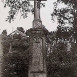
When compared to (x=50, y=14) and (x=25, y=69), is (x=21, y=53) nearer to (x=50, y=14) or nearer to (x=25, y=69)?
(x=25, y=69)

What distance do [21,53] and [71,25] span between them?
9825 mm

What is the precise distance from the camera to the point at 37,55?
17.2 m

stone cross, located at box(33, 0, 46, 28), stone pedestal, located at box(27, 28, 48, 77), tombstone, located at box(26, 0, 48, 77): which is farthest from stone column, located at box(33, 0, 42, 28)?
stone pedestal, located at box(27, 28, 48, 77)

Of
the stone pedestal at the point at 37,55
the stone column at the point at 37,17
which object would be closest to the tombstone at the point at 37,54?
the stone pedestal at the point at 37,55


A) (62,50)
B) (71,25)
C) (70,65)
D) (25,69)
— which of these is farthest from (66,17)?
(25,69)

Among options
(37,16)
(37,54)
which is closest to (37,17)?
(37,16)

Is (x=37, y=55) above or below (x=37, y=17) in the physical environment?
below

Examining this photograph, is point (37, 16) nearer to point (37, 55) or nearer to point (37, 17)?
point (37, 17)

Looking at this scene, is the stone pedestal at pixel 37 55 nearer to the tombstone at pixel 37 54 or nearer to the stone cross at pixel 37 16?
the tombstone at pixel 37 54

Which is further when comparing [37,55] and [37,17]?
[37,17]

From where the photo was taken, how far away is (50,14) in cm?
2978

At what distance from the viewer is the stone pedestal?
670 inches

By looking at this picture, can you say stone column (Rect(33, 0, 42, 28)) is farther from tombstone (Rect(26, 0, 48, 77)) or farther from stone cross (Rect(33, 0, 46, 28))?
tombstone (Rect(26, 0, 48, 77))

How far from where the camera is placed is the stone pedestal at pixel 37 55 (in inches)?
670
